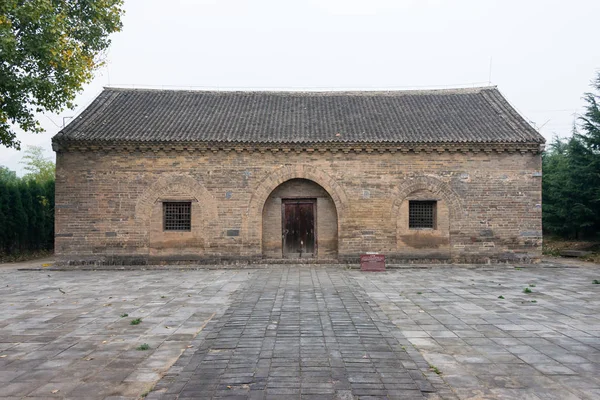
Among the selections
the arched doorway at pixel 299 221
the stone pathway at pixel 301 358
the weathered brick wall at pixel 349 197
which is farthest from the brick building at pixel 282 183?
the stone pathway at pixel 301 358

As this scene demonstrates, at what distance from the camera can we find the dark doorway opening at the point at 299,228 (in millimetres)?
16438

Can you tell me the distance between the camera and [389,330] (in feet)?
22.6

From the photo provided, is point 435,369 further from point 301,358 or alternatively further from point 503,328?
point 503,328

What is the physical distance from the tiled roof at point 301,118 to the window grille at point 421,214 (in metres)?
2.41

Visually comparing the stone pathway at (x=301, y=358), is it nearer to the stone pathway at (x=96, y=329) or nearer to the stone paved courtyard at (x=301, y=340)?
the stone paved courtyard at (x=301, y=340)

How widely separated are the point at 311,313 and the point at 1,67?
418 inches

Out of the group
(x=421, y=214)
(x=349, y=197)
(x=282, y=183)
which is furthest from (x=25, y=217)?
(x=421, y=214)

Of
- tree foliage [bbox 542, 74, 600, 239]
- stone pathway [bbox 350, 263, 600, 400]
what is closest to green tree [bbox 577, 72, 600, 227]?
tree foliage [bbox 542, 74, 600, 239]

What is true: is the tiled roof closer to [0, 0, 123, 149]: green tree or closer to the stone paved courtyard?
[0, 0, 123, 149]: green tree

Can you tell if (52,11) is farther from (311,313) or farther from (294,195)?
(311,313)

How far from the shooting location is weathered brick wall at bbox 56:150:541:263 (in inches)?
614

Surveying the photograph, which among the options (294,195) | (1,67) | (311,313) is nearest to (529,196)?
(294,195)

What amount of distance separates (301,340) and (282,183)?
10176mm

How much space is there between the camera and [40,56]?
11.5 m
